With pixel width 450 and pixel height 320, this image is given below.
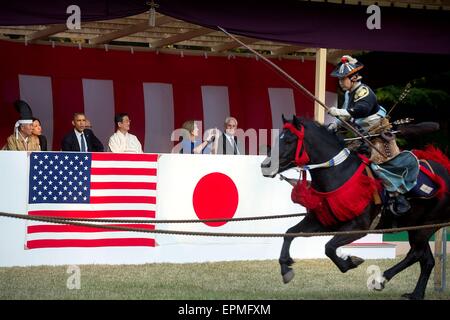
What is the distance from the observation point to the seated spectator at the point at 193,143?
15.0 metres

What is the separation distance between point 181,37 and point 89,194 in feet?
18.3

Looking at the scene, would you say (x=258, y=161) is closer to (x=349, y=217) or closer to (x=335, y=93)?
(x=349, y=217)

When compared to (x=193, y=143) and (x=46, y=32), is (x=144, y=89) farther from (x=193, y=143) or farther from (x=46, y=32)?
(x=193, y=143)

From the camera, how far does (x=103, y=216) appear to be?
1301 centimetres

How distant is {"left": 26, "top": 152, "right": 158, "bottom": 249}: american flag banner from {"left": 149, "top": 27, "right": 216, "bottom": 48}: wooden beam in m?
4.35

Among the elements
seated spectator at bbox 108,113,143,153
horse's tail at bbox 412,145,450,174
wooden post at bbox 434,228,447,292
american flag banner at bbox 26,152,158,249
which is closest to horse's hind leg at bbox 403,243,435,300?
wooden post at bbox 434,228,447,292

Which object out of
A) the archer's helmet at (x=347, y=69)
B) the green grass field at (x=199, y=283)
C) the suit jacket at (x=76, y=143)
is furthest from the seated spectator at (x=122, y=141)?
the archer's helmet at (x=347, y=69)

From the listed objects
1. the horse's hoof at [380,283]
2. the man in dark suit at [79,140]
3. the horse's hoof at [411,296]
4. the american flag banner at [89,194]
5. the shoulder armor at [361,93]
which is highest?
the shoulder armor at [361,93]

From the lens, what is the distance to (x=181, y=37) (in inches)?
700

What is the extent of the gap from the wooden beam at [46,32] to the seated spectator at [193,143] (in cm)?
269

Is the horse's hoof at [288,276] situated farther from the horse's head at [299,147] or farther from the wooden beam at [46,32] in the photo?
the wooden beam at [46,32]

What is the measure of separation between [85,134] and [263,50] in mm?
6005

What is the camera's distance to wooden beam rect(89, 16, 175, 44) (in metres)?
15.9
